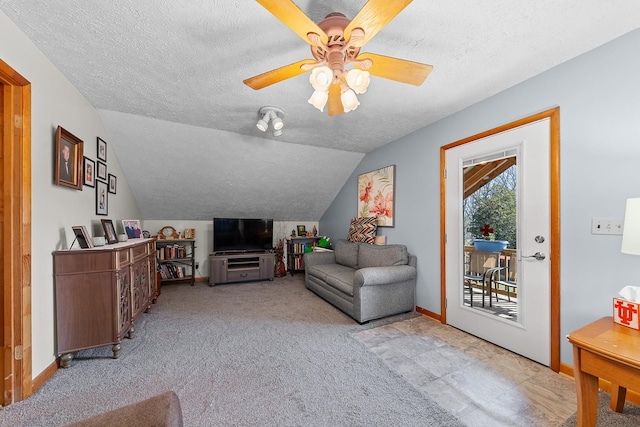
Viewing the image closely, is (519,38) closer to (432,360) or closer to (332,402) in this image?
(432,360)

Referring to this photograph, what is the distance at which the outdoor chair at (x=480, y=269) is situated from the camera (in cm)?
248

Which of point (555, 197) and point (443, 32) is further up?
point (443, 32)

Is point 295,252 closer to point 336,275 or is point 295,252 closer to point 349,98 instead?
point 336,275

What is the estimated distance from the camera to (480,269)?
2.56 meters

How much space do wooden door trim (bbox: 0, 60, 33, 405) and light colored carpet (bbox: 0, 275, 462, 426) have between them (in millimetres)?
189

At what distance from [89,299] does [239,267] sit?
255 centimetres

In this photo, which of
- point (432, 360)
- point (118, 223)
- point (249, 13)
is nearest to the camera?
point (249, 13)

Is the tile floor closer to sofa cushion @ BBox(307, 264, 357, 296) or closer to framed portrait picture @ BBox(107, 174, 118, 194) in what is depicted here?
sofa cushion @ BBox(307, 264, 357, 296)

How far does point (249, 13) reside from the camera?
4.70 feet

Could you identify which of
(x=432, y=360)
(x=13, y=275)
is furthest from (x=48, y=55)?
(x=432, y=360)

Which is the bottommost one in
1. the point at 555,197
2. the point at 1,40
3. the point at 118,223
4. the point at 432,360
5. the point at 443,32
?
the point at 432,360

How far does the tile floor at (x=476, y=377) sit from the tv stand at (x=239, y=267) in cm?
254

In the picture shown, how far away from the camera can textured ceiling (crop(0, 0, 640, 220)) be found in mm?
1442

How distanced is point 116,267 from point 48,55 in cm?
165
